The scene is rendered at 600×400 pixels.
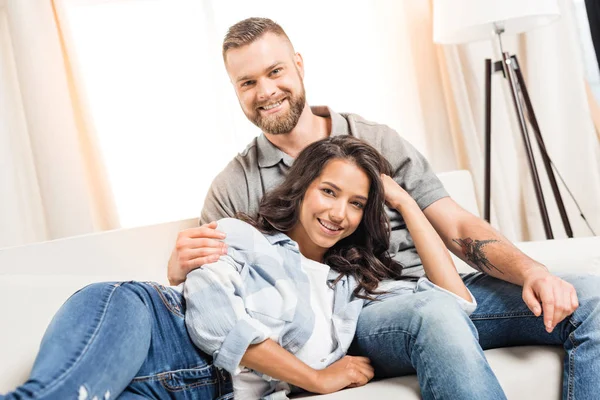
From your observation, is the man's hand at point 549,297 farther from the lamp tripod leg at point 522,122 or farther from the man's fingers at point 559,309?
the lamp tripod leg at point 522,122

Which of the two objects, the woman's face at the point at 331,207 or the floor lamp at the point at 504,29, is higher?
the floor lamp at the point at 504,29

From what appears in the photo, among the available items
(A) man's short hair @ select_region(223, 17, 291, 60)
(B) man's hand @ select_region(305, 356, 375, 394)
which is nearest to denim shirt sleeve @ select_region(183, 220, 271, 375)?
(B) man's hand @ select_region(305, 356, 375, 394)

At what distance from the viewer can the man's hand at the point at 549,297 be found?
1.48 meters

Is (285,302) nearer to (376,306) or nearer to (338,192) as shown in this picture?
(376,306)

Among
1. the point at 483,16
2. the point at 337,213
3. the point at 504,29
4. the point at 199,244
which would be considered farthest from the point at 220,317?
the point at 504,29

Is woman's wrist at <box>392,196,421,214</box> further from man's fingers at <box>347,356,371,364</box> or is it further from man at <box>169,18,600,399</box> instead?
man's fingers at <box>347,356,371,364</box>

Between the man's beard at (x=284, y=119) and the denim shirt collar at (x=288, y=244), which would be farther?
the man's beard at (x=284, y=119)

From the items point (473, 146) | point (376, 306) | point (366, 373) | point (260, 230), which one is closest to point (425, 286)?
point (376, 306)

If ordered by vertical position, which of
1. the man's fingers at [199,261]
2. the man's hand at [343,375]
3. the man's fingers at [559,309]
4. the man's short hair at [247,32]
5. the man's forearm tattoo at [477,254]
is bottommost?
the man's hand at [343,375]

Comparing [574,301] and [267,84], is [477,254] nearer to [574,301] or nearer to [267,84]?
[574,301]

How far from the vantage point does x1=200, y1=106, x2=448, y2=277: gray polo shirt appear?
1.94 meters

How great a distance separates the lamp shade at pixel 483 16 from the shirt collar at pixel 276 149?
105 centimetres

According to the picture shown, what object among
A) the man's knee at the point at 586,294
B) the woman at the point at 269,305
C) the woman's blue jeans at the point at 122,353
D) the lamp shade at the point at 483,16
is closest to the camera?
the woman's blue jeans at the point at 122,353

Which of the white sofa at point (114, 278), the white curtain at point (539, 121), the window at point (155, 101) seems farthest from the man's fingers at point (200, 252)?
the white curtain at point (539, 121)
